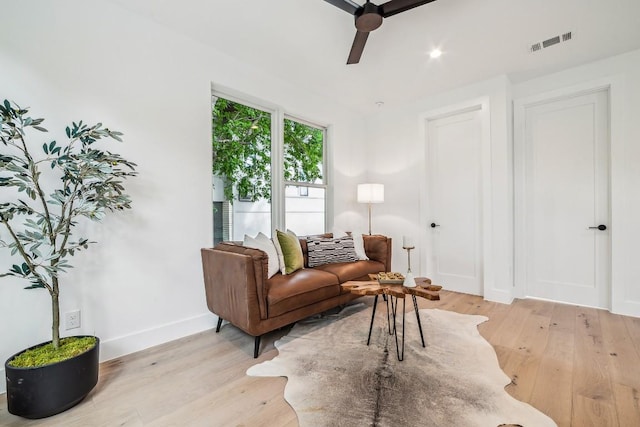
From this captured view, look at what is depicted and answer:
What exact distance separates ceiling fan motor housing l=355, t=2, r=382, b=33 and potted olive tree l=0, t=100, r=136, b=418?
6.02 feet

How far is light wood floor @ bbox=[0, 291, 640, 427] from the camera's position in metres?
1.47

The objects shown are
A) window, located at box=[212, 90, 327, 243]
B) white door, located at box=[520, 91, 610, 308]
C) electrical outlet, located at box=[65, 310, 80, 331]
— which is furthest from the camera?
white door, located at box=[520, 91, 610, 308]

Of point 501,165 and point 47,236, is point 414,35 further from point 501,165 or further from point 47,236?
point 47,236

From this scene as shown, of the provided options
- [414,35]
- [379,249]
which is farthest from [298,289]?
[414,35]

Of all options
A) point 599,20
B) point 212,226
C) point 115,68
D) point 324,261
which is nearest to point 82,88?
point 115,68

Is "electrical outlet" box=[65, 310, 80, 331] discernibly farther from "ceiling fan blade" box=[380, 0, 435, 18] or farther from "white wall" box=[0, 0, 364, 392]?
"ceiling fan blade" box=[380, 0, 435, 18]

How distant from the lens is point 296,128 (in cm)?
374

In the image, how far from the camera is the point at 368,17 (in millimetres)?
1938

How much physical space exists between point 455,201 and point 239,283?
3053 mm

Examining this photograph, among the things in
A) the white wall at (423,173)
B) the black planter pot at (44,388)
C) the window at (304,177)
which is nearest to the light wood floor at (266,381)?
the black planter pot at (44,388)

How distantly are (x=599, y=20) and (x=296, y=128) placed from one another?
3.01 m

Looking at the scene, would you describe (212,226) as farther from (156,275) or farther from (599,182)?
(599,182)

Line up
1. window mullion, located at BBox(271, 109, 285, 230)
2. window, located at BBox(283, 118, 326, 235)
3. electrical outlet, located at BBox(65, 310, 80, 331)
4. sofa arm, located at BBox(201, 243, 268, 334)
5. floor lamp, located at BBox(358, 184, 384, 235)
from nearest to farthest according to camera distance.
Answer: electrical outlet, located at BBox(65, 310, 80, 331) < sofa arm, located at BBox(201, 243, 268, 334) < window mullion, located at BBox(271, 109, 285, 230) < window, located at BBox(283, 118, 326, 235) < floor lamp, located at BBox(358, 184, 384, 235)

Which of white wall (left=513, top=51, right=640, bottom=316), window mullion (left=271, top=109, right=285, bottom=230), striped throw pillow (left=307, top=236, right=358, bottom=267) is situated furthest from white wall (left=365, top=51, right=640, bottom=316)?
window mullion (left=271, top=109, right=285, bottom=230)
